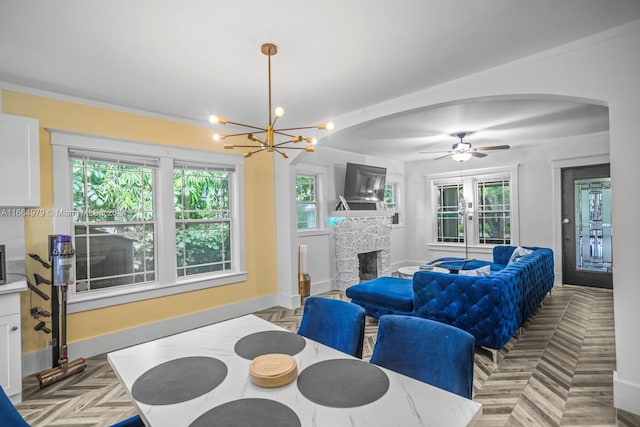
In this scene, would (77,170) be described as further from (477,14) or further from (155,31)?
(477,14)

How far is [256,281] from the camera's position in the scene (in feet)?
15.1

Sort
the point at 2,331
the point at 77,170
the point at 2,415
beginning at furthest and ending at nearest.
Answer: the point at 77,170 → the point at 2,331 → the point at 2,415

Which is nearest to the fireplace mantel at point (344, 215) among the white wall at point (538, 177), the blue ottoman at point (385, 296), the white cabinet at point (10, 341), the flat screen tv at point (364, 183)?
the flat screen tv at point (364, 183)

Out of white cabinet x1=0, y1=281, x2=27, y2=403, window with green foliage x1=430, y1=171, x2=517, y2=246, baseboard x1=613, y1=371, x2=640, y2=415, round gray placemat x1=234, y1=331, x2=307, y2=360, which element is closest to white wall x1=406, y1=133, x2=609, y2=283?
window with green foliage x1=430, y1=171, x2=517, y2=246

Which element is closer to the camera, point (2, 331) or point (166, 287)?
point (2, 331)

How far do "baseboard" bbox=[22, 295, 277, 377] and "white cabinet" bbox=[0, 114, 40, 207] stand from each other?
1406 mm

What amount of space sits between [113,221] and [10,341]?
1389mm

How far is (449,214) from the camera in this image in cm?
709

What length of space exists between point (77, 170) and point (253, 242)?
2.16m

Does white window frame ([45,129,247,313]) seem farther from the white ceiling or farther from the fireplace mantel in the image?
the fireplace mantel

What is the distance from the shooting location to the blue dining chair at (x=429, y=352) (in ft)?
4.74

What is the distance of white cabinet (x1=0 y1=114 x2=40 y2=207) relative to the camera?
257cm

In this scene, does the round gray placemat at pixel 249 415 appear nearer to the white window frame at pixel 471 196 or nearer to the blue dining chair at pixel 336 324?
the blue dining chair at pixel 336 324

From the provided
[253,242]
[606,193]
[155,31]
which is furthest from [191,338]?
[606,193]
